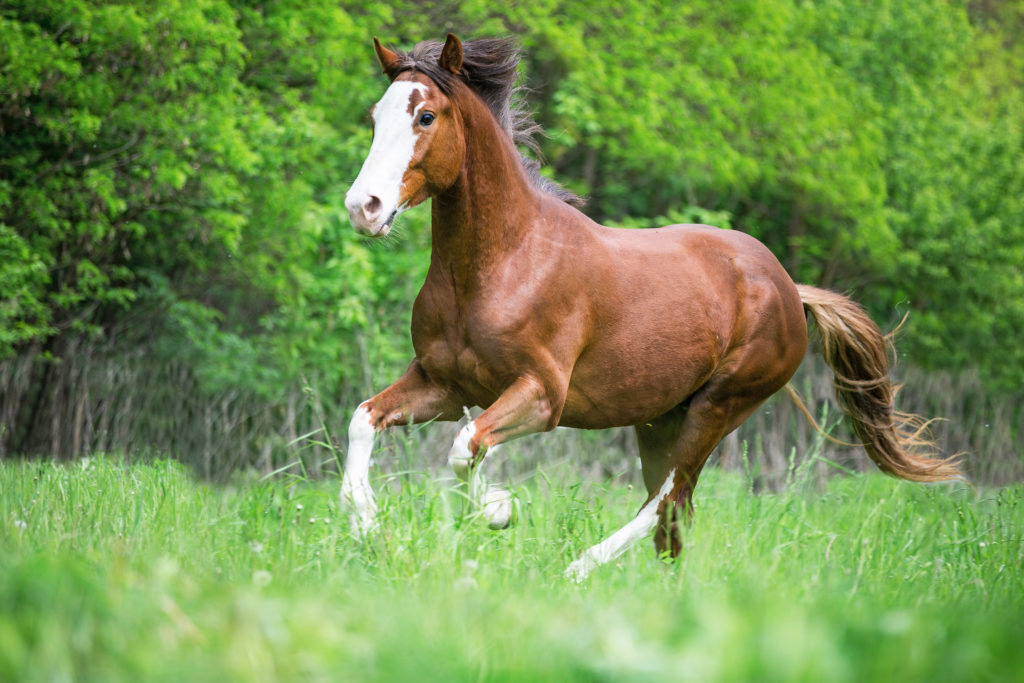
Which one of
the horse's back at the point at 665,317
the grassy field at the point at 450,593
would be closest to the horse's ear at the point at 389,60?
the horse's back at the point at 665,317

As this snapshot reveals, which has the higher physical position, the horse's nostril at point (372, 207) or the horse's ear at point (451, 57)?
the horse's ear at point (451, 57)

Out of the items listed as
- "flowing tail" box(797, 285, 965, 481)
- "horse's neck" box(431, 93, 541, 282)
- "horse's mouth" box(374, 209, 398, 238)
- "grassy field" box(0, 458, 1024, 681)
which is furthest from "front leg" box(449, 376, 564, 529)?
"flowing tail" box(797, 285, 965, 481)

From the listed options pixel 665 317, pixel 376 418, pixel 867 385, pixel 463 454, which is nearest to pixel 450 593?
pixel 463 454

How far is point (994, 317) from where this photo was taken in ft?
44.8

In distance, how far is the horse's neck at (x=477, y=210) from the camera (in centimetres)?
401

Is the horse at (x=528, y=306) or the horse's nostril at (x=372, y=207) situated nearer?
the horse's nostril at (x=372, y=207)

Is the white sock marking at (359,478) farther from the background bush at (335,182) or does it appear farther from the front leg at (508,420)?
the background bush at (335,182)

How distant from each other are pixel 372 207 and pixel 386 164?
21 cm

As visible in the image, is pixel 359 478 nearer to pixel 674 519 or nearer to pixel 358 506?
pixel 358 506

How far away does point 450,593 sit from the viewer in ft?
9.39

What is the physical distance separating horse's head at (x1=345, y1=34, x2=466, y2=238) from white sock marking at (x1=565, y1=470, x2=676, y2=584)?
5.04ft

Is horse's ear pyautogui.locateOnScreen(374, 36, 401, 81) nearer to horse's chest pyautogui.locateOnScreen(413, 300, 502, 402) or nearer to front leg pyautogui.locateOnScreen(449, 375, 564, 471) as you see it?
horse's chest pyautogui.locateOnScreen(413, 300, 502, 402)

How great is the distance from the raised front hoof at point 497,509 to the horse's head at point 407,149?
3.73ft

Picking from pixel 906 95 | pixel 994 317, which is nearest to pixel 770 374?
pixel 994 317
